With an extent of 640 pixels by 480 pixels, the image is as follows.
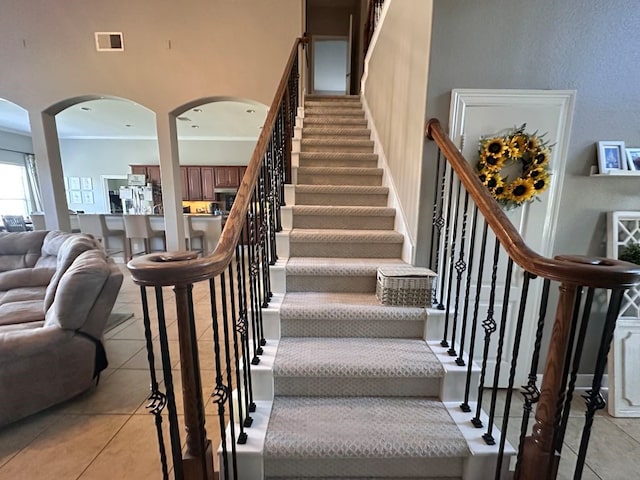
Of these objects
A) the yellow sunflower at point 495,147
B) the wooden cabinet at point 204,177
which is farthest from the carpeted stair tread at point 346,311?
the wooden cabinet at point 204,177

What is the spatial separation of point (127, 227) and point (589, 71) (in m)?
6.38

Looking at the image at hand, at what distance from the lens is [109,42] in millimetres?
4020

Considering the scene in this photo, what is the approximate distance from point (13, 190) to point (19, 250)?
278 inches

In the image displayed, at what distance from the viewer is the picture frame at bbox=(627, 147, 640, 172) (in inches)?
79.2

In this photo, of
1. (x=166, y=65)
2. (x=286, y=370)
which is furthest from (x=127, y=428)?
(x=166, y=65)

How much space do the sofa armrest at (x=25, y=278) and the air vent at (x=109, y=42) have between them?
3136mm

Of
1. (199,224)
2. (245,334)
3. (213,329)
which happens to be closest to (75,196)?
(199,224)

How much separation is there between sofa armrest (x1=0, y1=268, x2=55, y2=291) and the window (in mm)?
7030

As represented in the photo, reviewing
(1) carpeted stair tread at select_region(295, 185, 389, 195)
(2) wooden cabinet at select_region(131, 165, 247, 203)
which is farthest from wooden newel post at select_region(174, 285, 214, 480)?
(2) wooden cabinet at select_region(131, 165, 247, 203)

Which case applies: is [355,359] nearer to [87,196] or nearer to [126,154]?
[126,154]

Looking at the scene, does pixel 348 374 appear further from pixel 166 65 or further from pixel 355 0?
pixel 355 0

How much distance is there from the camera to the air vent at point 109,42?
400 cm

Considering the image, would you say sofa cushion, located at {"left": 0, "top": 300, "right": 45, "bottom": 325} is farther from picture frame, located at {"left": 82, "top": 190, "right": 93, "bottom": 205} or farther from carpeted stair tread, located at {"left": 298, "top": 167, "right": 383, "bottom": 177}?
picture frame, located at {"left": 82, "top": 190, "right": 93, "bottom": 205}

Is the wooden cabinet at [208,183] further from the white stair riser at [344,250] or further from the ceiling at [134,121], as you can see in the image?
the white stair riser at [344,250]
